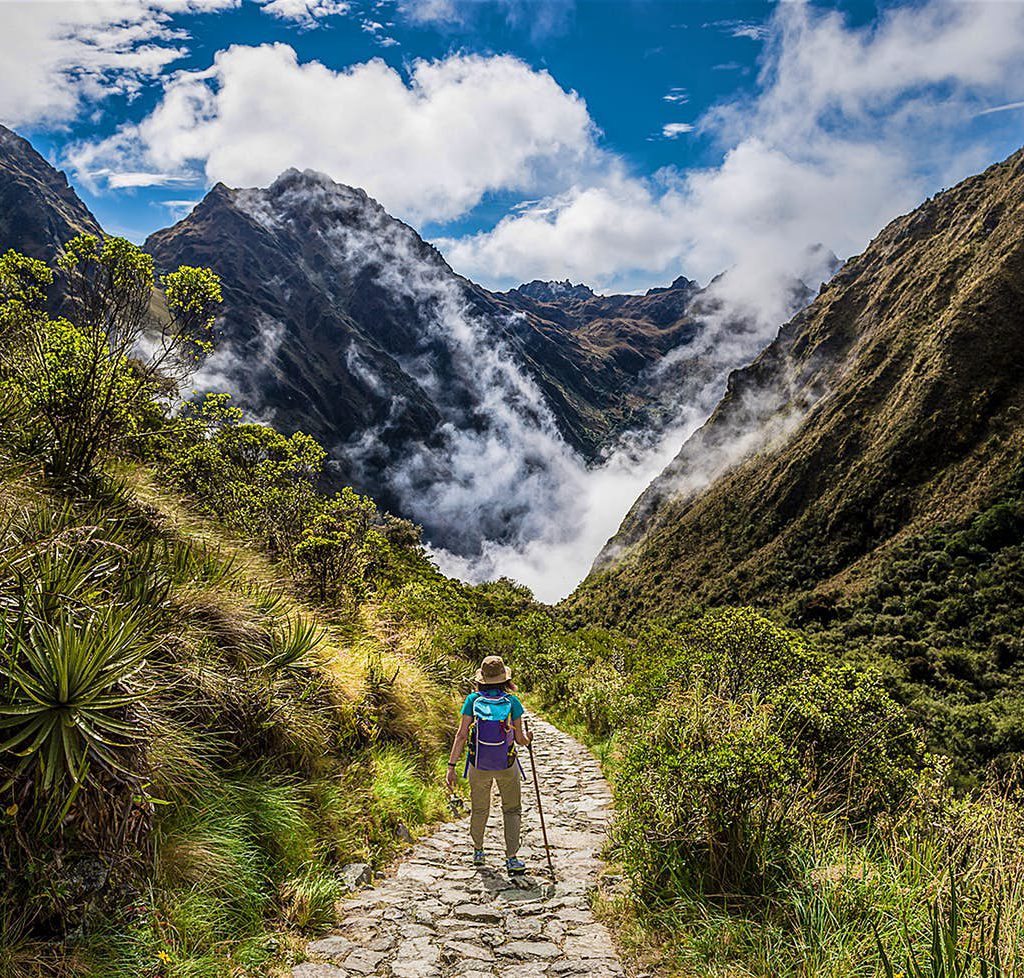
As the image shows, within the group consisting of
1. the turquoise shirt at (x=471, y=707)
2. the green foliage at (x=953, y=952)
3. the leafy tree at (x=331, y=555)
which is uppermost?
the leafy tree at (x=331, y=555)

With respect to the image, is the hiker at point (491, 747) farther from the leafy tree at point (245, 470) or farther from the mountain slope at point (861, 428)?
the mountain slope at point (861, 428)

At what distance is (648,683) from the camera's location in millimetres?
11062

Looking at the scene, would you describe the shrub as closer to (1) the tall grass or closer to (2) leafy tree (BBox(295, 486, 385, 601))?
(1) the tall grass

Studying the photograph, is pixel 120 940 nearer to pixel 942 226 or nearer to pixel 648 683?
pixel 648 683

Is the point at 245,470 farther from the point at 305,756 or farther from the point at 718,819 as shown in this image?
the point at 718,819

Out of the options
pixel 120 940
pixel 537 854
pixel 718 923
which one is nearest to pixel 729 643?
A: pixel 537 854

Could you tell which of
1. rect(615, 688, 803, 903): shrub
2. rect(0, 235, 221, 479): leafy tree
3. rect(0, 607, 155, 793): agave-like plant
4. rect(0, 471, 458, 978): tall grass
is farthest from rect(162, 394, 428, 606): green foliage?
rect(615, 688, 803, 903): shrub

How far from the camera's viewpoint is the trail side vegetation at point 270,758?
3.11 metres

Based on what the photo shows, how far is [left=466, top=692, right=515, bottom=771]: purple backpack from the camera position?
5.88 m

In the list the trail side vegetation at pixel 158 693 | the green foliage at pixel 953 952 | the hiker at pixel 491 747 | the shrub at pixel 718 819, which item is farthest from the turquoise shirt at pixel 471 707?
the green foliage at pixel 953 952

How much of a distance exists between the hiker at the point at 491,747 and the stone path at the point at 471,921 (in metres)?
0.42

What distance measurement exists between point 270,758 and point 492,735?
1.99 metres

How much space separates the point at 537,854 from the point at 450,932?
212 cm

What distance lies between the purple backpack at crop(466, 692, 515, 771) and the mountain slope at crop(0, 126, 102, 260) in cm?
16143
